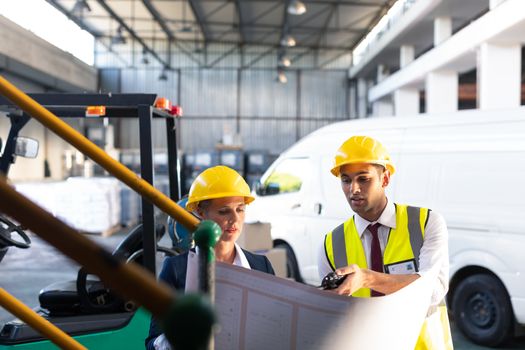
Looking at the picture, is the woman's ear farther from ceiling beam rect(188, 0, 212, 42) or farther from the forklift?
ceiling beam rect(188, 0, 212, 42)

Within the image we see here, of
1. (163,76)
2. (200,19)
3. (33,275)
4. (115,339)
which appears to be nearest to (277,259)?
(115,339)

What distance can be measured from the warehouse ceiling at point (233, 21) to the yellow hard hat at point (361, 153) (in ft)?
50.3

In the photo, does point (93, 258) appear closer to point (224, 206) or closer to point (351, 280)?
point (351, 280)

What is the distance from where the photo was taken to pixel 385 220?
238 centimetres

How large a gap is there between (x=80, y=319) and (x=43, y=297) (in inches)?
14.9

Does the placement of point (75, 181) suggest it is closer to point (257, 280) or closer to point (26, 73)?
point (26, 73)

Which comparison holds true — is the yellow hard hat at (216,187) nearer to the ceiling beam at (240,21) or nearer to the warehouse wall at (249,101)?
the ceiling beam at (240,21)

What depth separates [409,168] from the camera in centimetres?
633

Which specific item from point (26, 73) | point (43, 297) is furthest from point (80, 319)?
point (26, 73)

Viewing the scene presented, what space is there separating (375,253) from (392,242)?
9cm

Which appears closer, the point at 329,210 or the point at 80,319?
the point at 80,319

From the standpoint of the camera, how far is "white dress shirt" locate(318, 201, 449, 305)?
2.20 m

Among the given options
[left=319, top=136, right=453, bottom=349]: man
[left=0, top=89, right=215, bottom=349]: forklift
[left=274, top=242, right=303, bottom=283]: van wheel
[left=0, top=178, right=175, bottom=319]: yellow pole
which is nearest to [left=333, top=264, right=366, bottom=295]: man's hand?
[left=319, top=136, right=453, bottom=349]: man

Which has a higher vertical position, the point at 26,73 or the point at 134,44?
the point at 134,44
